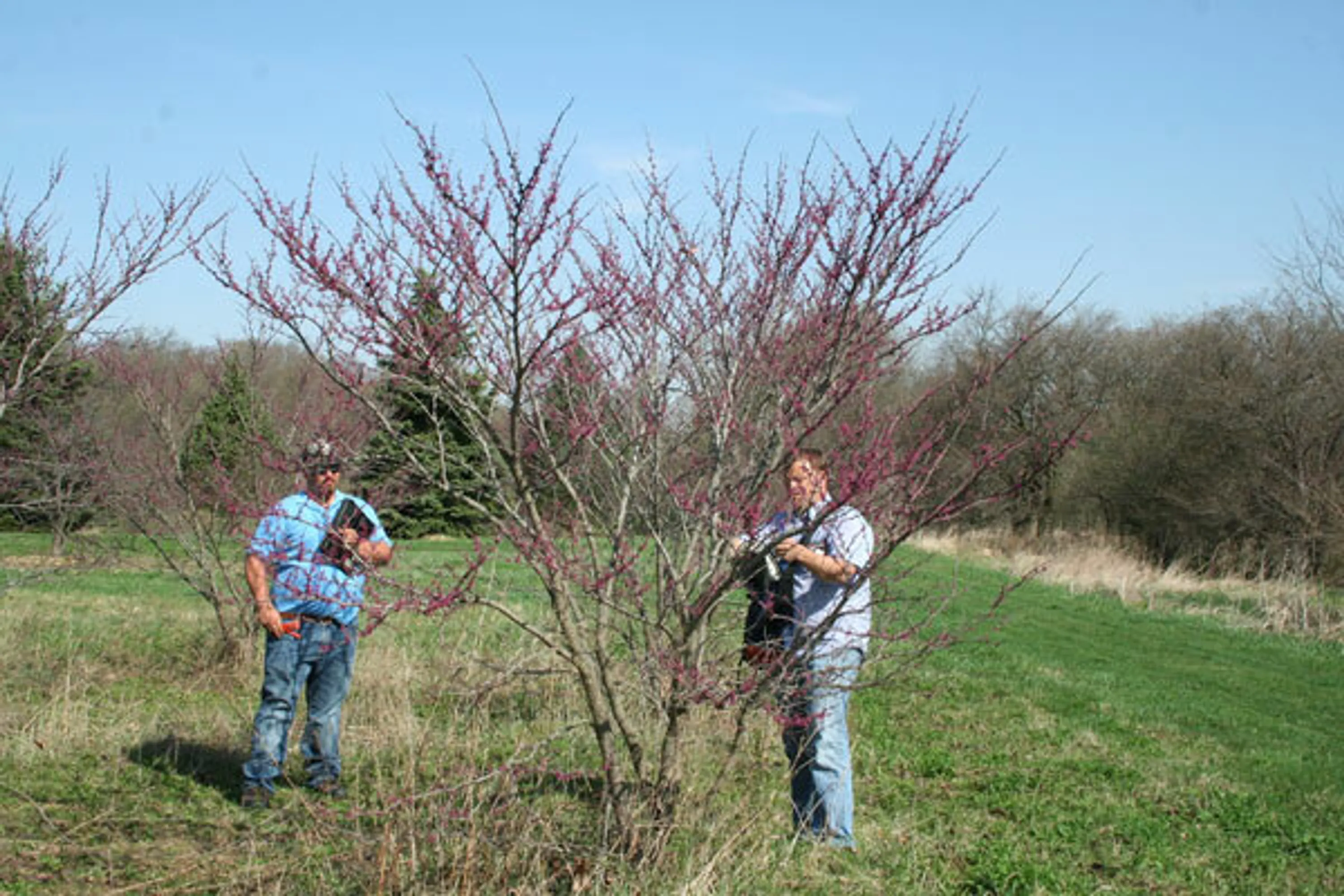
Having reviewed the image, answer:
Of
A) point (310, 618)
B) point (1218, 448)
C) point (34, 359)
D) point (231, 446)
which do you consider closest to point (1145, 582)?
point (1218, 448)

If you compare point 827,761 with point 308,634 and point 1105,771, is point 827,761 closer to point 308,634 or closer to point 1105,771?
point 308,634

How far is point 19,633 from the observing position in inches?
368

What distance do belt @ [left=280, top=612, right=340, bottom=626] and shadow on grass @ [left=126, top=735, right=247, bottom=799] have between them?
2.76ft

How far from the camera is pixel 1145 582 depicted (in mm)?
20203

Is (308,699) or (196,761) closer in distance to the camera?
(308,699)

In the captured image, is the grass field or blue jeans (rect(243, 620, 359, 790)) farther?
blue jeans (rect(243, 620, 359, 790))

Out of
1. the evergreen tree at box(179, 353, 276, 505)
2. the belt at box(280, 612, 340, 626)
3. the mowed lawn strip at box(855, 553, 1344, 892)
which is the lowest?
the mowed lawn strip at box(855, 553, 1344, 892)

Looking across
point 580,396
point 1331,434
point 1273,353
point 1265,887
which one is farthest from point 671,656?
point 1273,353

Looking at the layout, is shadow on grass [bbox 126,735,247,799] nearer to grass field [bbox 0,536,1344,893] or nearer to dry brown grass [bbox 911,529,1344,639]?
grass field [bbox 0,536,1344,893]

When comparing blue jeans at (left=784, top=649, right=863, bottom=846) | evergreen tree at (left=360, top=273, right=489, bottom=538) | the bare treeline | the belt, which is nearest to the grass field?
blue jeans at (left=784, top=649, right=863, bottom=846)

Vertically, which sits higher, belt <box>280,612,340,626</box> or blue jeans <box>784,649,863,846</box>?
belt <box>280,612,340,626</box>

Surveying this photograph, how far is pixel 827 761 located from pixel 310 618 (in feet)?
7.55

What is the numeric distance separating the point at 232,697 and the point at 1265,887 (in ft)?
19.0

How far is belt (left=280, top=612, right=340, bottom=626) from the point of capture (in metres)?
5.19
